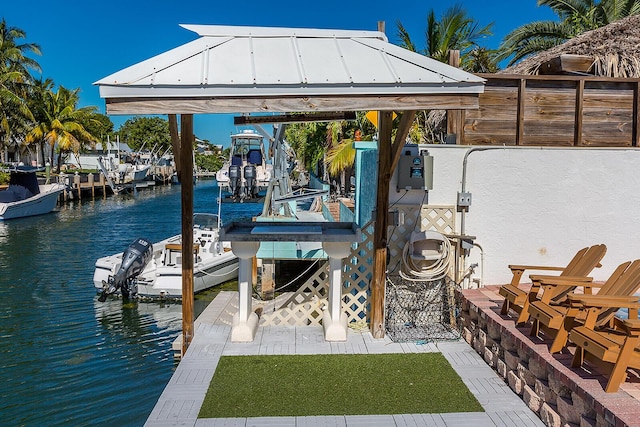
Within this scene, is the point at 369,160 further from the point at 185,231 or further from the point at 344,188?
the point at 344,188

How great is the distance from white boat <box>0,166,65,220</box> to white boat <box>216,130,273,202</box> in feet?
32.9

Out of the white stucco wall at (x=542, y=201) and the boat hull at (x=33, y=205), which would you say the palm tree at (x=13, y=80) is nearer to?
the boat hull at (x=33, y=205)

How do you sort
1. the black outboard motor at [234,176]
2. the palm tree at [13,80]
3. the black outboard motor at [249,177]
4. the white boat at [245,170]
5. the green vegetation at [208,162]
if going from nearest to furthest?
1. the black outboard motor at [234,176]
2. the white boat at [245,170]
3. the black outboard motor at [249,177]
4. the palm tree at [13,80]
5. the green vegetation at [208,162]

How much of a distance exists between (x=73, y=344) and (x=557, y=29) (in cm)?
1704

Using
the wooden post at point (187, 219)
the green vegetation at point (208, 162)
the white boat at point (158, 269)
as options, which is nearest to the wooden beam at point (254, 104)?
the wooden post at point (187, 219)

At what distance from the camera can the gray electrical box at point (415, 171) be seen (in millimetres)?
6734

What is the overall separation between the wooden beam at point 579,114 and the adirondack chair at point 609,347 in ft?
12.5

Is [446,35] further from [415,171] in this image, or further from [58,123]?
[58,123]

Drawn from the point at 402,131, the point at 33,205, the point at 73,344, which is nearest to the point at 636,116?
the point at 402,131

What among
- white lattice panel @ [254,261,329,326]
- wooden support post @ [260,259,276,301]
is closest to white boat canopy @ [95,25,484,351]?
white lattice panel @ [254,261,329,326]

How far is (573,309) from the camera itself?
14.6 ft

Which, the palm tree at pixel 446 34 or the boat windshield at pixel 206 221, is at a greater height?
the palm tree at pixel 446 34

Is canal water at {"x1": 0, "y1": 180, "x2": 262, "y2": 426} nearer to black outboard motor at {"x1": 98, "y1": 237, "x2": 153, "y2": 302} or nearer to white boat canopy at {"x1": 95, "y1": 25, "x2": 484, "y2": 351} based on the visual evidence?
black outboard motor at {"x1": 98, "y1": 237, "x2": 153, "y2": 302}

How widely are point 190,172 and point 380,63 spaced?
255 cm
